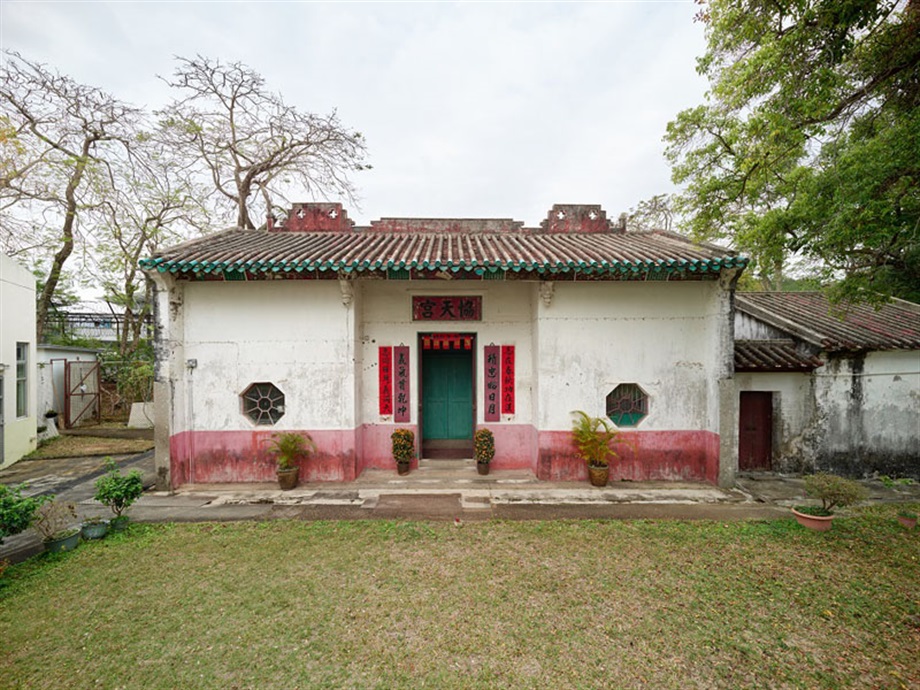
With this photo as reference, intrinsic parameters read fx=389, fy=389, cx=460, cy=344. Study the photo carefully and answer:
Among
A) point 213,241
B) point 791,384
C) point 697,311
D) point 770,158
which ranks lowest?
point 791,384

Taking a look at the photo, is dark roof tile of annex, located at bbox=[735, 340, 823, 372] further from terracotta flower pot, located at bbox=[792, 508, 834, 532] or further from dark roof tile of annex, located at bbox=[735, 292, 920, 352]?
terracotta flower pot, located at bbox=[792, 508, 834, 532]

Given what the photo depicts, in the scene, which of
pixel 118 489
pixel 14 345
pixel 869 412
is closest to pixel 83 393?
pixel 14 345

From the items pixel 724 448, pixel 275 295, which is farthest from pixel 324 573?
pixel 724 448

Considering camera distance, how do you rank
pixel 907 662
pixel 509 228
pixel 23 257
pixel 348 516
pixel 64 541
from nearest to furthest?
pixel 907 662, pixel 64 541, pixel 348 516, pixel 509 228, pixel 23 257

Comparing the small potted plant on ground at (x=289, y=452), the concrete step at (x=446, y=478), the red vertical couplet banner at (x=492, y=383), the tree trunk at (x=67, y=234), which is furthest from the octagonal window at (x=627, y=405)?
the tree trunk at (x=67, y=234)

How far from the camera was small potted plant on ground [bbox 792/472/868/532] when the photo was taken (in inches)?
187

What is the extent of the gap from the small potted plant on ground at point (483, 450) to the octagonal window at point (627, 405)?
2.19 meters

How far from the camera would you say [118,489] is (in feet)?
16.2

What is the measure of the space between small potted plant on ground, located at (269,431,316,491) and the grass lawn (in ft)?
4.24

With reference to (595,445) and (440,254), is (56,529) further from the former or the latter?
(595,445)

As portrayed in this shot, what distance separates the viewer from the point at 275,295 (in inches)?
265

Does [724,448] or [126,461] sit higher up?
[724,448]

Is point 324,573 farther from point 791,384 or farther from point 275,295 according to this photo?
point 791,384

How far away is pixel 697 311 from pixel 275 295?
7.42m
